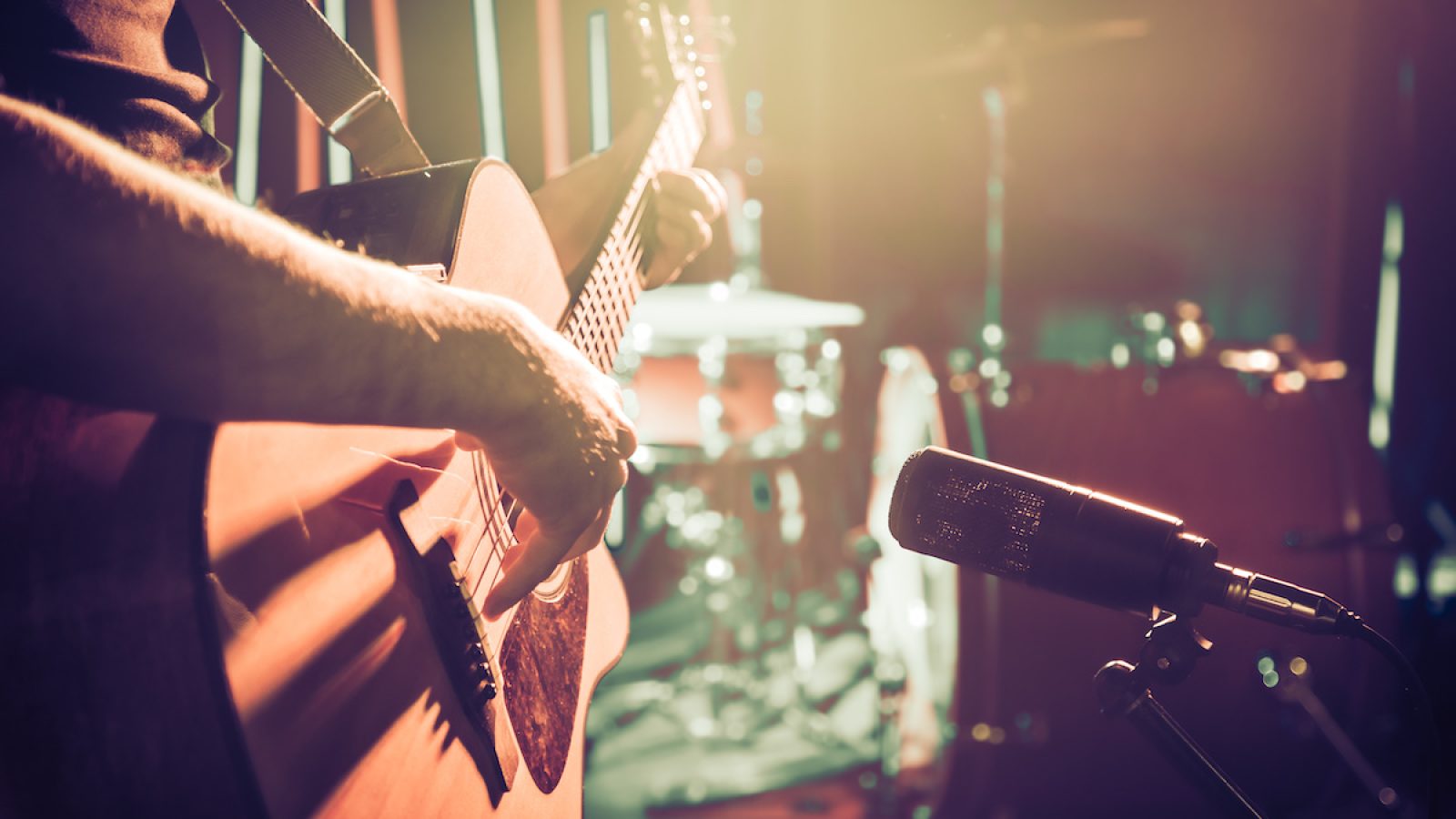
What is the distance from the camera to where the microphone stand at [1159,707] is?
80 cm

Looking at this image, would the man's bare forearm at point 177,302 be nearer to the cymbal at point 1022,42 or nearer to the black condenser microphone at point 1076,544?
the black condenser microphone at point 1076,544

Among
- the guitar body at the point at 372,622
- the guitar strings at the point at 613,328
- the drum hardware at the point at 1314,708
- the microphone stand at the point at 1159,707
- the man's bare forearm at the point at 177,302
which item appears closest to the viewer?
the man's bare forearm at the point at 177,302

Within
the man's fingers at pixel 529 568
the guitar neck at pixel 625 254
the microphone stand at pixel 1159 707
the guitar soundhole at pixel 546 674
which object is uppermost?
the guitar neck at pixel 625 254

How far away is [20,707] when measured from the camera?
61 centimetres

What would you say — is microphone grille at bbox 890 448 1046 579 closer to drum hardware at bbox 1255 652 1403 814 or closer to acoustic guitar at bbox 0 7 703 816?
acoustic guitar at bbox 0 7 703 816

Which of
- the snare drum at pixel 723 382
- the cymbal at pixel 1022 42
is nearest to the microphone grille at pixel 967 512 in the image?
the snare drum at pixel 723 382

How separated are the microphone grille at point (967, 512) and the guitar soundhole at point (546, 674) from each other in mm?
515

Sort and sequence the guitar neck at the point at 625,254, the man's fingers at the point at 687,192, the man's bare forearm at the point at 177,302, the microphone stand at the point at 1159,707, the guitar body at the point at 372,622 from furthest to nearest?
the man's fingers at the point at 687,192 → the guitar neck at the point at 625,254 → the microphone stand at the point at 1159,707 → the guitar body at the point at 372,622 → the man's bare forearm at the point at 177,302

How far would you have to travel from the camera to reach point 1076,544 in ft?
2.64

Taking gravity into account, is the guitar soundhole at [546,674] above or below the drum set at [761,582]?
above

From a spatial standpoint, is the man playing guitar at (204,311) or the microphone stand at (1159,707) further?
the microphone stand at (1159,707)

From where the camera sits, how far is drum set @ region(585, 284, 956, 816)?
10.0ft

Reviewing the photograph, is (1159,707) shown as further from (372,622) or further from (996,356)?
(996,356)

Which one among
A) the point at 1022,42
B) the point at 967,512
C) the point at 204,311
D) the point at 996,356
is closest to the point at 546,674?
the point at 967,512
